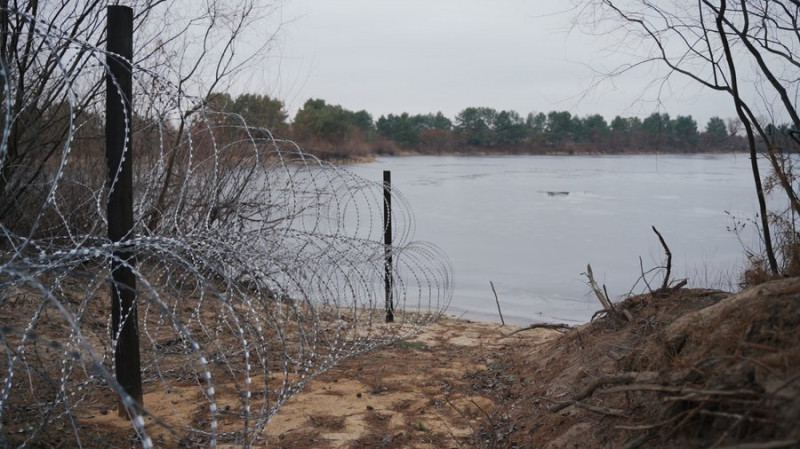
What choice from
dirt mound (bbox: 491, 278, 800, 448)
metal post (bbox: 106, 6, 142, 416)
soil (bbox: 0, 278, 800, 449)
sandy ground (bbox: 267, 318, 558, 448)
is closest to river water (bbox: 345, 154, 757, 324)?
sandy ground (bbox: 267, 318, 558, 448)

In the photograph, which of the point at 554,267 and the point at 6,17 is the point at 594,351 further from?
the point at 554,267

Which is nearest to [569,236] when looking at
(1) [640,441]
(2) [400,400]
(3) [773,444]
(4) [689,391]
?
(2) [400,400]

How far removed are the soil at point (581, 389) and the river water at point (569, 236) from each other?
3.12m

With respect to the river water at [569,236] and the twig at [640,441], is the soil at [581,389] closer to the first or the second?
the twig at [640,441]

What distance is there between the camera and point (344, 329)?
307 inches

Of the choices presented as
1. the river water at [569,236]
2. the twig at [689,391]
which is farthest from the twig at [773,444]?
the river water at [569,236]

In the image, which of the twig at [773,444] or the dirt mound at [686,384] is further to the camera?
the dirt mound at [686,384]

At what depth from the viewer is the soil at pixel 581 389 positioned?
8.61 ft

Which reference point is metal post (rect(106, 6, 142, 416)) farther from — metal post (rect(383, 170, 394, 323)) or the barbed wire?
metal post (rect(383, 170, 394, 323))

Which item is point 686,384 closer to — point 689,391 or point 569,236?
point 689,391

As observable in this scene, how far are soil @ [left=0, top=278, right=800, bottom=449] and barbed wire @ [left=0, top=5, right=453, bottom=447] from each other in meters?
0.18

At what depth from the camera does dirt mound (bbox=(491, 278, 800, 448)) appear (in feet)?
8.17

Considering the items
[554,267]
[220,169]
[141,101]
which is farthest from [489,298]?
[141,101]

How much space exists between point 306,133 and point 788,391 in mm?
11639
